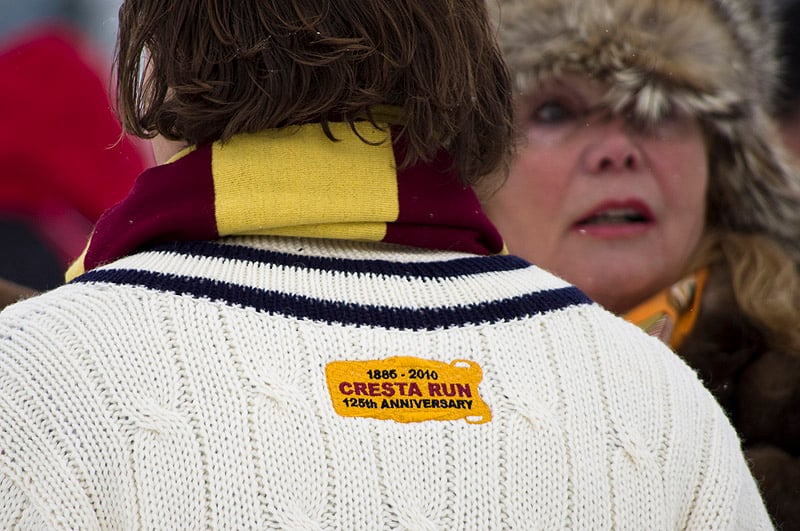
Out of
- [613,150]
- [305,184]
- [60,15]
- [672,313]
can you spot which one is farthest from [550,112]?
[60,15]

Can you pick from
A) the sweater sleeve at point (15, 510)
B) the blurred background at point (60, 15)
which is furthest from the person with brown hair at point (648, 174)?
the blurred background at point (60, 15)

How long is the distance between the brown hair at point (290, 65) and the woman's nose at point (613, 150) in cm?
123

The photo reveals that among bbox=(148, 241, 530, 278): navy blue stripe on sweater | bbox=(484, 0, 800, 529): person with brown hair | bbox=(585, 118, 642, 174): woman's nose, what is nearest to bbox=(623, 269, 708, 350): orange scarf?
bbox=(484, 0, 800, 529): person with brown hair

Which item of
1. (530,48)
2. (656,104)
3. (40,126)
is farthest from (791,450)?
(40,126)

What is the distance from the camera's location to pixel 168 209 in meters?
1.25

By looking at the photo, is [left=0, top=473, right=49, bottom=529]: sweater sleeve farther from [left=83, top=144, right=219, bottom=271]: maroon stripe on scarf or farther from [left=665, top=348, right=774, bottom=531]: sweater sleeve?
[left=665, top=348, right=774, bottom=531]: sweater sleeve

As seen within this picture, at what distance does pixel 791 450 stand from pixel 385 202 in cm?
144

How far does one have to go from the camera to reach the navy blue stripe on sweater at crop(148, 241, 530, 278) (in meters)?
1.26

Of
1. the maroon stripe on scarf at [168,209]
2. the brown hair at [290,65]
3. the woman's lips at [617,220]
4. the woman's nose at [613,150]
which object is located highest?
the brown hair at [290,65]

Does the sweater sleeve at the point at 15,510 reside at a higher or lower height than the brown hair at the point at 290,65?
lower

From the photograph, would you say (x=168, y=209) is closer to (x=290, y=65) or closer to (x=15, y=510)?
(x=290, y=65)

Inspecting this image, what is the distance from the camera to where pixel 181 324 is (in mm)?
1178

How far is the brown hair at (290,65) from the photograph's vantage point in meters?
1.23

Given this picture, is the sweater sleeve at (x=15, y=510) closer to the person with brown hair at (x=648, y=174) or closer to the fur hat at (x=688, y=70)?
the person with brown hair at (x=648, y=174)
